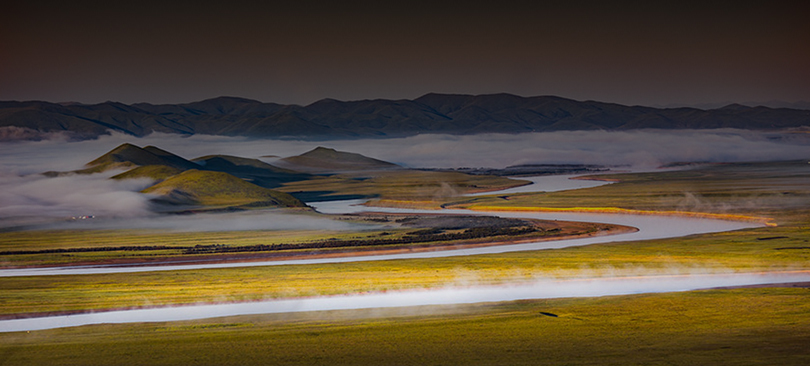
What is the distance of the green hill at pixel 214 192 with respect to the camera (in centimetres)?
13612

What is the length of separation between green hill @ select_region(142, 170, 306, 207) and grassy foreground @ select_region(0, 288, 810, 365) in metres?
98.4

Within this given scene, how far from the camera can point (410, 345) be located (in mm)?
31156

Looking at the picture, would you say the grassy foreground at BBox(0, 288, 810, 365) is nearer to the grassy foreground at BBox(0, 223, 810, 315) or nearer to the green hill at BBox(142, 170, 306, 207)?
the grassy foreground at BBox(0, 223, 810, 315)

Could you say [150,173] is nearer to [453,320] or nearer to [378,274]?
[378,274]

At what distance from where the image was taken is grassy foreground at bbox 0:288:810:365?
28641 millimetres

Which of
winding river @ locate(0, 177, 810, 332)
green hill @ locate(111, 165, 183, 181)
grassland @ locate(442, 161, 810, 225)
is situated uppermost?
green hill @ locate(111, 165, 183, 181)

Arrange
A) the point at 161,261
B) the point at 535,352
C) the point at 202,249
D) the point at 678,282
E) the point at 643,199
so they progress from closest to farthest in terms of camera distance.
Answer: the point at 535,352, the point at 678,282, the point at 161,261, the point at 202,249, the point at 643,199

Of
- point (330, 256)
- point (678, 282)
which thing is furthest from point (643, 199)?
point (678, 282)

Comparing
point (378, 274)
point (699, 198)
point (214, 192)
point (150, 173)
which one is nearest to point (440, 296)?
point (378, 274)

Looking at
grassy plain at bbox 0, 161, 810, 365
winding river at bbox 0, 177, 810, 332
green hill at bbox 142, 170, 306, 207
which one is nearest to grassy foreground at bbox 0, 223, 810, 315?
grassy plain at bbox 0, 161, 810, 365

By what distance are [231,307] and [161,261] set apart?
92.9 feet

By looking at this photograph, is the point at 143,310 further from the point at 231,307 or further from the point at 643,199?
the point at 643,199

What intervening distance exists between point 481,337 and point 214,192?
385 feet

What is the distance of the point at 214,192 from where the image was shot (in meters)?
143
